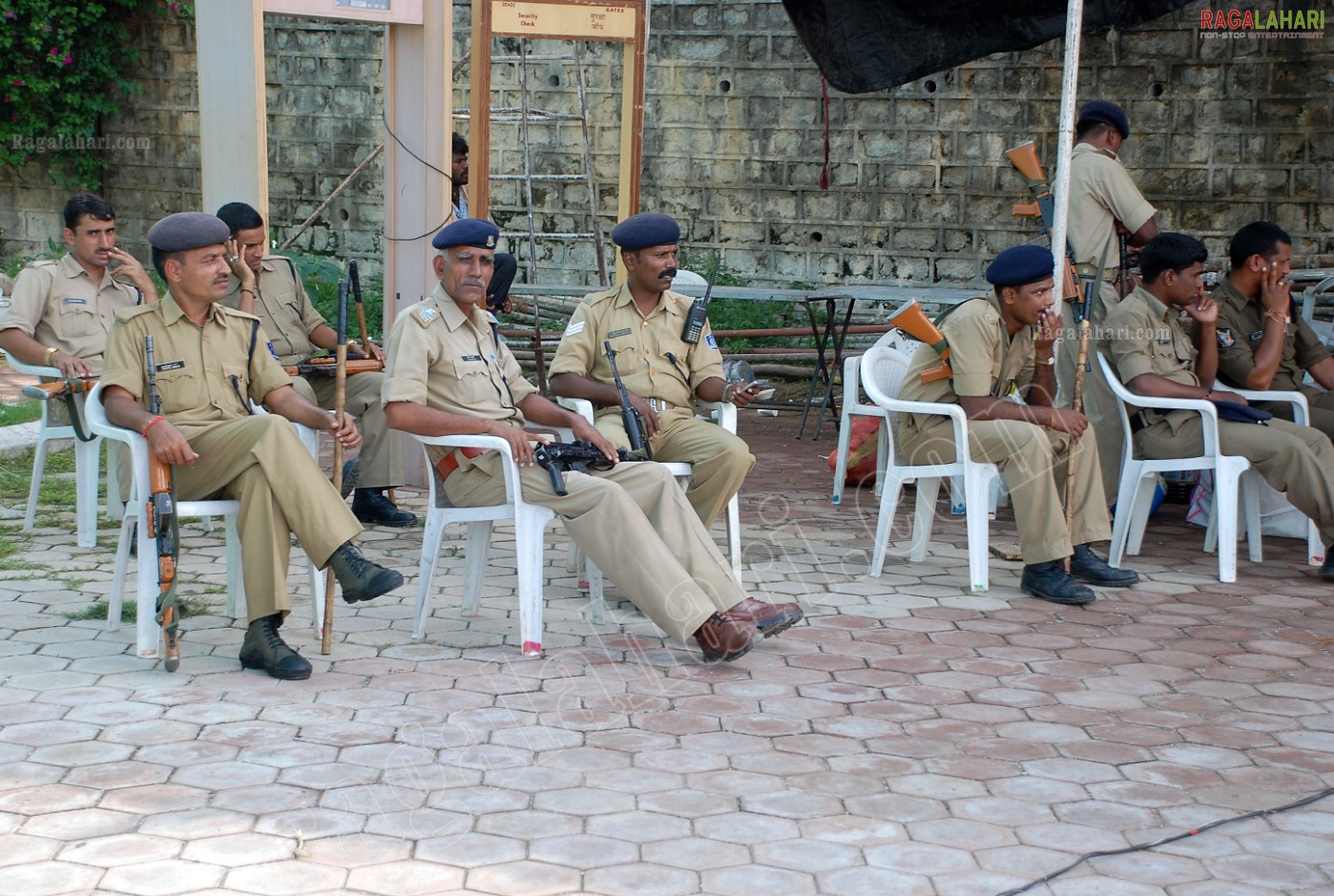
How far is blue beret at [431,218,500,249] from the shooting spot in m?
4.79

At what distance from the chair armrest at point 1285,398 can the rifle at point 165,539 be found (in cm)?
428

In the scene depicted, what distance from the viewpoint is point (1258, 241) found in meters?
6.16

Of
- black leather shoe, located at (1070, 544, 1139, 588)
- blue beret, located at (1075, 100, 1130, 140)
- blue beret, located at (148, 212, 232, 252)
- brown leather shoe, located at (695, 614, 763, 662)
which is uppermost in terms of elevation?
blue beret, located at (1075, 100, 1130, 140)

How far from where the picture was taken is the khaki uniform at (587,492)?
14.2 feet

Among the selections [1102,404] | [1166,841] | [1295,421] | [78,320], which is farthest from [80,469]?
[1295,421]

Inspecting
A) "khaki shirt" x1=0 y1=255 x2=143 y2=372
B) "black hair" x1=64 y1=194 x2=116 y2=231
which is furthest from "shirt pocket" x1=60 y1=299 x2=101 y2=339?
"black hair" x1=64 y1=194 x2=116 y2=231

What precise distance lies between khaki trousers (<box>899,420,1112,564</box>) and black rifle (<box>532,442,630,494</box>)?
1.50m

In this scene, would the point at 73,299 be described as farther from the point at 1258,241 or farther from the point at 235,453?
the point at 1258,241

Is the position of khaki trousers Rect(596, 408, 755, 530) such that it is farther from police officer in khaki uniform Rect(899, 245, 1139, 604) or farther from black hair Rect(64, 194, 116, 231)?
black hair Rect(64, 194, 116, 231)

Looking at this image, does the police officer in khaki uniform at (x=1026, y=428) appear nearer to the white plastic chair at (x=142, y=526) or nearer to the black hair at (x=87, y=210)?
the white plastic chair at (x=142, y=526)

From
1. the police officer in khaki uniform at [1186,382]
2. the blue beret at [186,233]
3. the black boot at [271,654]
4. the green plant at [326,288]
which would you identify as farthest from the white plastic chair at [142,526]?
the green plant at [326,288]

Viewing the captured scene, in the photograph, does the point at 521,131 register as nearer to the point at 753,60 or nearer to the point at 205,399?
the point at 753,60

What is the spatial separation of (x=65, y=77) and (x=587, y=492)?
33.9 feet

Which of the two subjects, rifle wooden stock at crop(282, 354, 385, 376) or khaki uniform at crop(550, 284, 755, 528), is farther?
rifle wooden stock at crop(282, 354, 385, 376)
